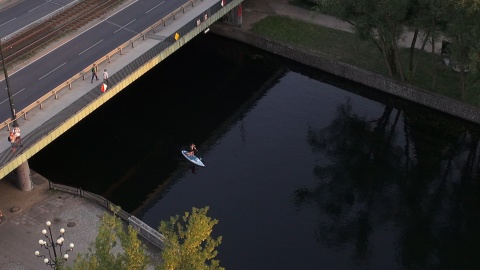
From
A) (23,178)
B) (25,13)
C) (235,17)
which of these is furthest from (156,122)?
(235,17)

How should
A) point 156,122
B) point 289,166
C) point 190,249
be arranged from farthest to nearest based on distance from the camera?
point 156,122 < point 289,166 < point 190,249

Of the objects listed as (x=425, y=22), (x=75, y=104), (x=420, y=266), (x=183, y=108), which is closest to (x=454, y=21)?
(x=425, y=22)

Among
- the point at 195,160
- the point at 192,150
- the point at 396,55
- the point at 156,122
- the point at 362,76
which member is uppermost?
the point at 396,55

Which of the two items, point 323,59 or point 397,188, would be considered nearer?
point 397,188

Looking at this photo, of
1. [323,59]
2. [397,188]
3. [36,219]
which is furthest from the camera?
[323,59]

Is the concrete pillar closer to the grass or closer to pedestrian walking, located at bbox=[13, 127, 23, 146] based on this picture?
pedestrian walking, located at bbox=[13, 127, 23, 146]

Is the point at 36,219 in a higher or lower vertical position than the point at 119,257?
lower

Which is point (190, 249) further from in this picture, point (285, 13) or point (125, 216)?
point (285, 13)
